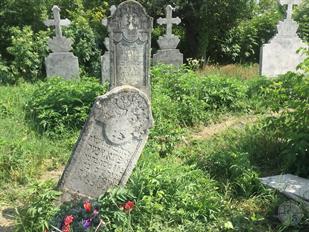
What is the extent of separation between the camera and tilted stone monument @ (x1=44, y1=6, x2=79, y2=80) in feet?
30.6

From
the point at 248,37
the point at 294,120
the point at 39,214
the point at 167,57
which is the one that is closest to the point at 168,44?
the point at 167,57

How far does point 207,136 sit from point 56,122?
2.21 m

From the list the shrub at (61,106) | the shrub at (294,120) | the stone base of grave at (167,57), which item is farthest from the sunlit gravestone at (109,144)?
the stone base of grave at (167,57)

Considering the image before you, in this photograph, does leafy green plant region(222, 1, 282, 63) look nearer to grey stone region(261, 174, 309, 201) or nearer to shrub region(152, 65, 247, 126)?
shrub region(152, 65, 247, 126)

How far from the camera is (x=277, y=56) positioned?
9.74 m

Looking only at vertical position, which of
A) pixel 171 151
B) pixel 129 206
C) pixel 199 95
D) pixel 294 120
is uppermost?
pixel 294 120

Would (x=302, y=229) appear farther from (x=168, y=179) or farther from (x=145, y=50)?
(x=145, y=50)

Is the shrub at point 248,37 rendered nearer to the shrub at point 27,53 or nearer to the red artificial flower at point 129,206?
the shrub at point 27,53

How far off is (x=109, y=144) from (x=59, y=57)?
613cm

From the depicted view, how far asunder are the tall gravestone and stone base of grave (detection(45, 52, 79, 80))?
430 centimetres

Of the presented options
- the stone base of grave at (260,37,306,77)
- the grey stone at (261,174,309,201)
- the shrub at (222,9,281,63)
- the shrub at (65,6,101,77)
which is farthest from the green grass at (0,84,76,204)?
the shrub at (222,9,281,63)

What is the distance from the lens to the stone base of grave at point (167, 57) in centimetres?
1015

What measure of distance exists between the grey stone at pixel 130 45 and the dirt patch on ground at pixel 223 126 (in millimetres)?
1066

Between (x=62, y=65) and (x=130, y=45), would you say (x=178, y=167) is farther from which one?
(x=62, y=65)
